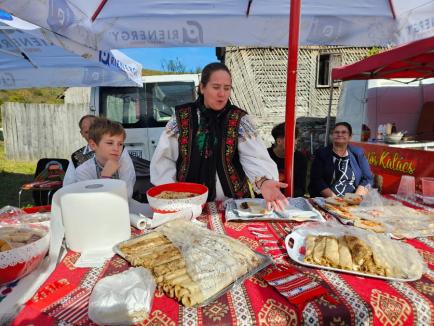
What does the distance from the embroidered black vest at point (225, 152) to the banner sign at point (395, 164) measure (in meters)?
2.18

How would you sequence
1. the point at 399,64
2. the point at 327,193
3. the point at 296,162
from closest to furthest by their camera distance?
the point at 327,193 < the point at 296,162 < the point at 399,64

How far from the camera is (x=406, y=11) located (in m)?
2.36

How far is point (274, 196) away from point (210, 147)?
2.26 feet

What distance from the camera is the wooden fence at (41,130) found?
36.2 ft

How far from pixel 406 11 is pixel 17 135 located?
12.6m

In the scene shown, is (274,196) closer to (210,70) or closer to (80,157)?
(210,70)

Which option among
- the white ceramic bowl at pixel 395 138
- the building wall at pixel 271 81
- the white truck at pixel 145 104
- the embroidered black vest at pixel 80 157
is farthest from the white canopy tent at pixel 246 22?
the building wall at pixel 271 81

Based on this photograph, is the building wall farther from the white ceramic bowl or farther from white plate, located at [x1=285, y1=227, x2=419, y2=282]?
white plate, located at [x1=285, y1=227, x2=419, y2=282]

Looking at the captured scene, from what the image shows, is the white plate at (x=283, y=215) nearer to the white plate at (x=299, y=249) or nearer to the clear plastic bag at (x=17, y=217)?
the white plate at (x=299, y=249)

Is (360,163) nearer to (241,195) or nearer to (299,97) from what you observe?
(241,195)

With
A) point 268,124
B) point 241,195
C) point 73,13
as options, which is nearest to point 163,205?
point 241,195

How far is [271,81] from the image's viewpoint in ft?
36.3

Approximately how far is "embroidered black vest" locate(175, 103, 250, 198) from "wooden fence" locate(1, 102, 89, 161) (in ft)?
33.1

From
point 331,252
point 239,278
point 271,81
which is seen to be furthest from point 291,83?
point 271,81
